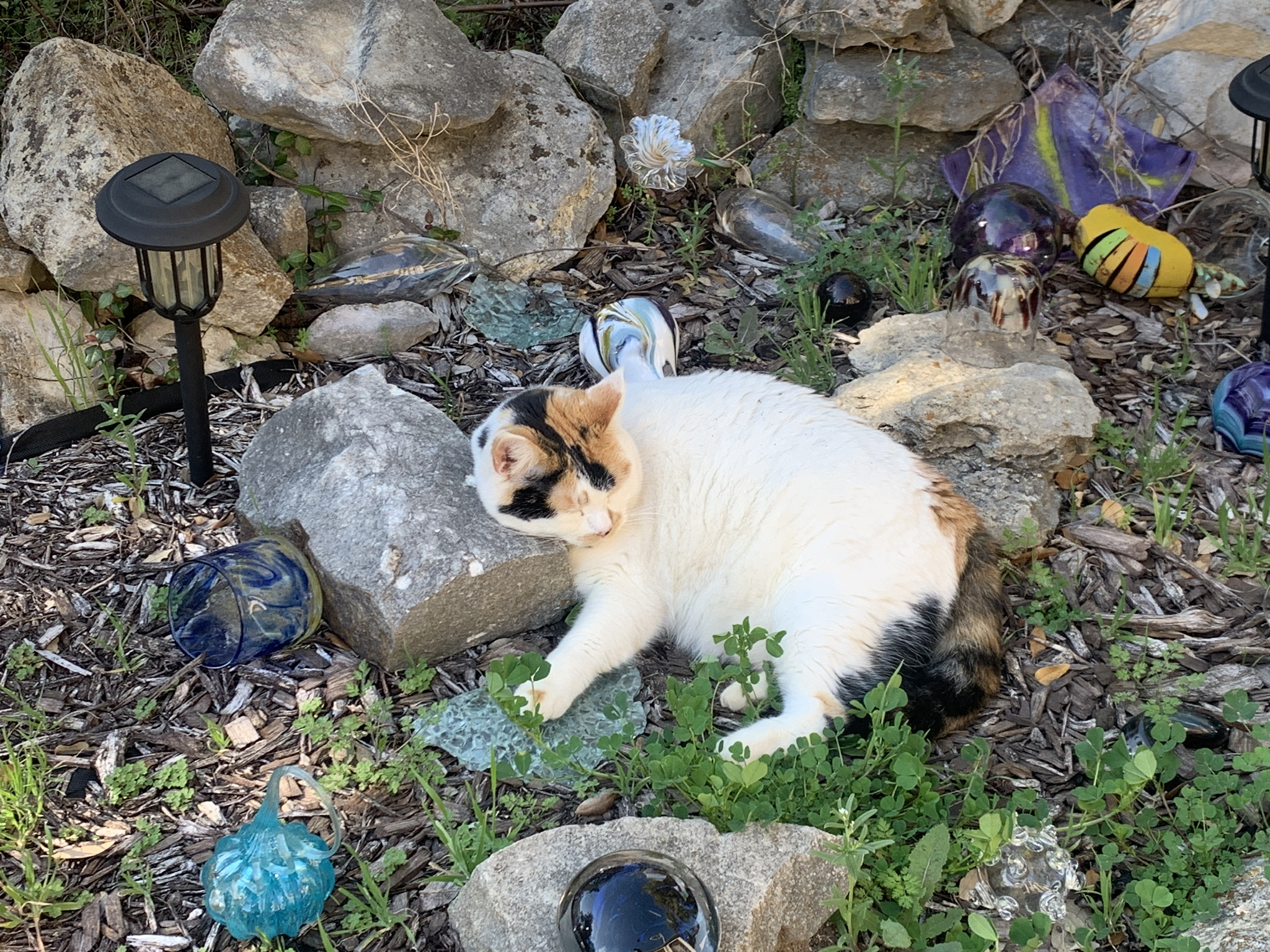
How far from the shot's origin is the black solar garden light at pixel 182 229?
10.0 ft

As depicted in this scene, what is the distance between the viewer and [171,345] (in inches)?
160

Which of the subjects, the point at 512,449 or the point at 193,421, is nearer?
the point at 512,449

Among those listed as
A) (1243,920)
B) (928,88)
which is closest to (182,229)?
(1243,920)

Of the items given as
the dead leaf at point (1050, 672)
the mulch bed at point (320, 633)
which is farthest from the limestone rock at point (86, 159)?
the dead leaf at point (1050, 672)

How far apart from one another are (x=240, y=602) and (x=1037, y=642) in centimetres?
218

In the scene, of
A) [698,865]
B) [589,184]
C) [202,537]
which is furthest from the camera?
[589,184]

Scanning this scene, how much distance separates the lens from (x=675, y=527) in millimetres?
3180

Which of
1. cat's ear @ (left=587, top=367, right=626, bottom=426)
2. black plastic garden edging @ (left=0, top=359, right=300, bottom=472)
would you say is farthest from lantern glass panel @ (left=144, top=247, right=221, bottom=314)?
cat's ear @ (left=587, top=367, right=626, bottom=426)

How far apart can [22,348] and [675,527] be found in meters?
2.39

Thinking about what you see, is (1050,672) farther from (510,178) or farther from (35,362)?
(35,362)

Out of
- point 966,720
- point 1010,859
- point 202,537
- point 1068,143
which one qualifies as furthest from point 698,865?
point 1068,143

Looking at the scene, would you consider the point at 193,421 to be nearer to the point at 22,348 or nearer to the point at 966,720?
the point at 22,348

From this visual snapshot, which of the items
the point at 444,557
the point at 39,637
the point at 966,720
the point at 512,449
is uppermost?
the point at 512,449

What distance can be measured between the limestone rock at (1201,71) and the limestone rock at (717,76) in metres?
1.52
